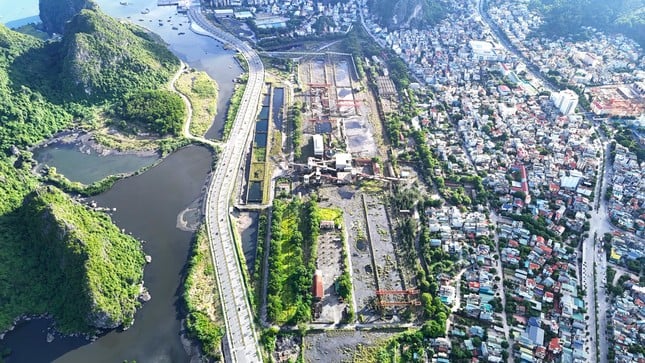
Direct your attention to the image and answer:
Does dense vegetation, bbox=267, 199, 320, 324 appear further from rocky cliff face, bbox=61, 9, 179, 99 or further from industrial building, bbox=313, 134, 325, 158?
rocky cliff face, bbox=61, 9, 179, 99

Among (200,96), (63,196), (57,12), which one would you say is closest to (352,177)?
(200,96)

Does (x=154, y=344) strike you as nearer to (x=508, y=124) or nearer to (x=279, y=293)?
(x=279, y=293)

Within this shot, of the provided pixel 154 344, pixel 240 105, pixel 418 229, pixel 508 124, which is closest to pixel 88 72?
pixel 240 105

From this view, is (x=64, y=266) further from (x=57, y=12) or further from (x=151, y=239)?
(x=57, y=12)

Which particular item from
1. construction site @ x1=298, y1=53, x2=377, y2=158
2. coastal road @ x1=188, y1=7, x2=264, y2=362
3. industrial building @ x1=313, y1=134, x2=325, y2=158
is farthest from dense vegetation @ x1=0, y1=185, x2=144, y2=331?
construction site @ x1=298, y1=53, x2=377, y2=158

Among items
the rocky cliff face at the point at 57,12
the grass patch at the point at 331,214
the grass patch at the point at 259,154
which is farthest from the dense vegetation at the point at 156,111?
the rocky cliff face at the point at 57,12
